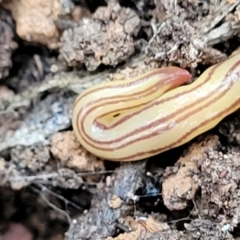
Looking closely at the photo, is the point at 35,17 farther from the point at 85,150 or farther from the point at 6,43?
the point at 85,150

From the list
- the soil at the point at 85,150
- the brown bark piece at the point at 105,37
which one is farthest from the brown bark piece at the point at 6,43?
the brown bark piece at the point at 105,37

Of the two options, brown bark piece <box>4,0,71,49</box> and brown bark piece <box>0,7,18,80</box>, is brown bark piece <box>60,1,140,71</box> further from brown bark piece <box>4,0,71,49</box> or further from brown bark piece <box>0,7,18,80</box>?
brown bark piece <box>0,7,18,80</box>

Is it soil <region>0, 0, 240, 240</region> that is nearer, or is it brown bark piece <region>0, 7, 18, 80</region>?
soil <region>0, 0, 240, 240</region>

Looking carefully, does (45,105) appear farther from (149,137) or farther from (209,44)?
(209,44)

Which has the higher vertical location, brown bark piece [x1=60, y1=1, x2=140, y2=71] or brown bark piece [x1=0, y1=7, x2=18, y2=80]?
brown bark piece [x1=60, y1=1, x2=140, y2=71]

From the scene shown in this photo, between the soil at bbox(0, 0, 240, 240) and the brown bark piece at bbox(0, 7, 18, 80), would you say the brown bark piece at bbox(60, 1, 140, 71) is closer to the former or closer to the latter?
the soil at bbox(0, 0, 240, 240)

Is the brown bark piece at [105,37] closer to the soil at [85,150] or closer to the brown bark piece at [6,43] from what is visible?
the soil at [85,150]

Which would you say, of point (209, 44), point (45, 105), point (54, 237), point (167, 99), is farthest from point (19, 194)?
point (209, 44)

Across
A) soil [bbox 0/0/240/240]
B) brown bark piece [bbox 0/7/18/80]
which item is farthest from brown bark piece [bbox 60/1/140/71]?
brown bark piece [bbox 0/7/18/80]
